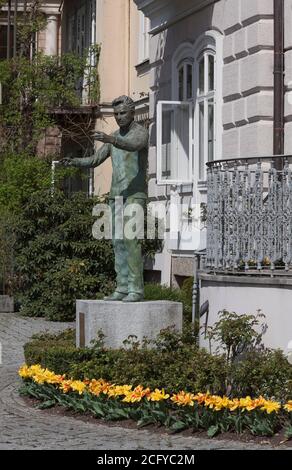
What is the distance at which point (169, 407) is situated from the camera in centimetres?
1081

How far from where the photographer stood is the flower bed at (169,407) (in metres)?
10.1

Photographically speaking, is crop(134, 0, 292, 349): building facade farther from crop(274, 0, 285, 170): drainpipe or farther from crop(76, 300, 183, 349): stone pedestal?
crop(76, 300, 183, 349): stone pedestal

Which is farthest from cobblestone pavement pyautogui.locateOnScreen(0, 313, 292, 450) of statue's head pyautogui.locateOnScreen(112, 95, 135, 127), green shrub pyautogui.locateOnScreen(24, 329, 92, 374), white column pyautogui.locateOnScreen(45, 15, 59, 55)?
white column pyautogui.locateOnScreen(45, 15, 59, 55)

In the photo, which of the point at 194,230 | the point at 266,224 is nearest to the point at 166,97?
the point at 194,230

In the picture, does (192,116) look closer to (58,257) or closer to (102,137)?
(58,257)

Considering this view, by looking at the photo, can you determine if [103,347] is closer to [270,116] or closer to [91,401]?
[91,401]

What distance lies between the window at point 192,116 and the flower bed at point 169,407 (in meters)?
6.93

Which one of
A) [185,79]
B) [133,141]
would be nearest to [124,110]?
[133,141]

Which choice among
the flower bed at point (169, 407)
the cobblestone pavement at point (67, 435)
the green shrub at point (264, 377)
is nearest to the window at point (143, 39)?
the cobblestone pavement at point (67, 435)

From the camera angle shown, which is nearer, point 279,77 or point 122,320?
point 122,320

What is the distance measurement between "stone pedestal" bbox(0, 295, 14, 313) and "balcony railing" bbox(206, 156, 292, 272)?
9.96m

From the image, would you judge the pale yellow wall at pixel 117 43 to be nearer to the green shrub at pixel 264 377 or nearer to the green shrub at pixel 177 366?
the green shrub at pixel 177 366

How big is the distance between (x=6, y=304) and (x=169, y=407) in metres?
12.3

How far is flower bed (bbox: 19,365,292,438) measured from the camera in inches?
398
